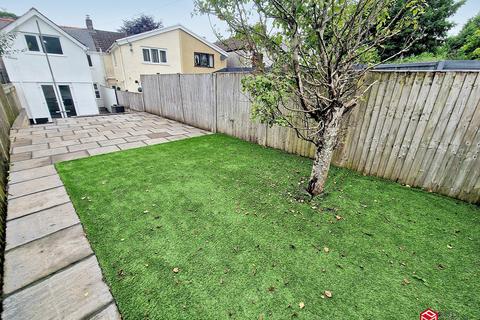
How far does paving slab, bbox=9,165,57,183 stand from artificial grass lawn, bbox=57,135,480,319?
33 centimetres

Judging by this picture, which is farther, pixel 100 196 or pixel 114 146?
pixel 114 146

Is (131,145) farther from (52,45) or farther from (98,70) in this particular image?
(98,70)

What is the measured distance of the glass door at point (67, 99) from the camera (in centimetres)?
1430

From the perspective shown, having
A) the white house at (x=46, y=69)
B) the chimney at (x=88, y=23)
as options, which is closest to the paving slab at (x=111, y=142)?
Result: the white house at (x=46, y=69)

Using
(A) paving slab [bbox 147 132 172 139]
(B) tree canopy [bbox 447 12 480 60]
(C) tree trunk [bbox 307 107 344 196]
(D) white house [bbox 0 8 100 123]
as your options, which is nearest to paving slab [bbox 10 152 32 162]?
(A) paving slab [bbox 147 132 172 139]

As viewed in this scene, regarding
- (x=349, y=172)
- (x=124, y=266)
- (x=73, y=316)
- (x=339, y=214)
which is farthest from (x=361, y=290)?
(x=349, y=172)

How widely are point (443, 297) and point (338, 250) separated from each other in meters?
0.94

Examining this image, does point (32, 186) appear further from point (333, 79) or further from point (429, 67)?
point (429, 67)

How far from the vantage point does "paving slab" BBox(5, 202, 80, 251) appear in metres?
2.65

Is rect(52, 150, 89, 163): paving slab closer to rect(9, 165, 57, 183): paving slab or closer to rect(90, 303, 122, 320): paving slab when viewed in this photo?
rect(9, 165, 57, 183): paving slab

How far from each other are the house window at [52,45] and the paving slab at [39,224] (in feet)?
51.2

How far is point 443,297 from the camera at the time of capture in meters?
1.98

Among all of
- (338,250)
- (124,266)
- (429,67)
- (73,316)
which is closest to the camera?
(73,316)

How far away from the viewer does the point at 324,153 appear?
3.39 metres
